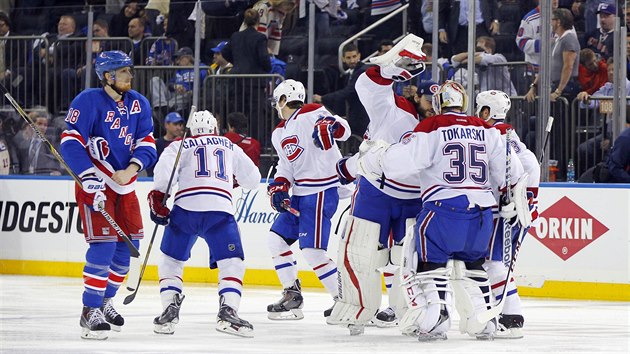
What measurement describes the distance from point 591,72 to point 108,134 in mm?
5152

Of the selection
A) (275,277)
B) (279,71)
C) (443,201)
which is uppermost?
(279,71)

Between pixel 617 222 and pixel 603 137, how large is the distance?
3.18 feet

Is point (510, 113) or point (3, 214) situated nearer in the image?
point (510, 113)

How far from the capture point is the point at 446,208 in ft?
23.0

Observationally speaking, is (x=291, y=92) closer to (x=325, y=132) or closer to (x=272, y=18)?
(x=325, y=132)

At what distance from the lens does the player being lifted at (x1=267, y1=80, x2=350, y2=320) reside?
27.6ft

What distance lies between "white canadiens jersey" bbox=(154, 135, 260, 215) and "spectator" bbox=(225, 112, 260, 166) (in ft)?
12.5

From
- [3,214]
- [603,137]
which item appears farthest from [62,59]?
[603,137]

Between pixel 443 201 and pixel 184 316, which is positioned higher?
pixel 443 201

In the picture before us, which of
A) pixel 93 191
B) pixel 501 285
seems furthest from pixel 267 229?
pixel 93 191

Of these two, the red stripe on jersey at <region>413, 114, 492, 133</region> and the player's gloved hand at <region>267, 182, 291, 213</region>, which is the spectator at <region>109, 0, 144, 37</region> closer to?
the player's gloved hand at <region>267, 182, 291, 213</region>

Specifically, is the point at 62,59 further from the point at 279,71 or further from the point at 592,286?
the point at 592,286

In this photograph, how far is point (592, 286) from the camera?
1016cm

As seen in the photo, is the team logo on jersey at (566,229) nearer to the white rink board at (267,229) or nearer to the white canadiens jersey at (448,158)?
the white rink board at (267,229)
